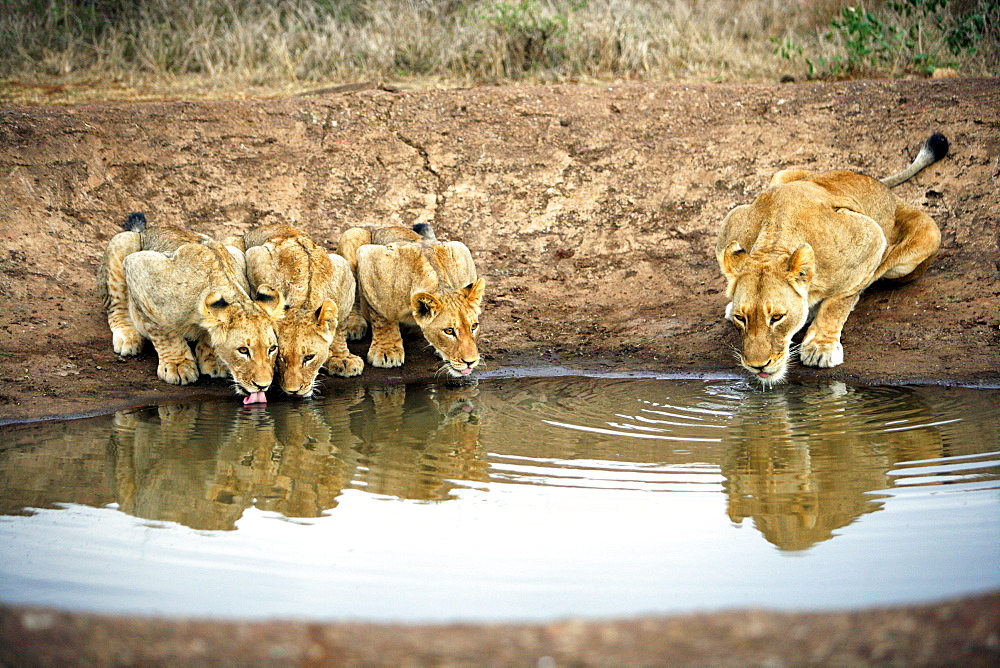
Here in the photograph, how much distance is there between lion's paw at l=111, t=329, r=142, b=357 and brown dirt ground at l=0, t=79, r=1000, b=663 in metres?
0.12

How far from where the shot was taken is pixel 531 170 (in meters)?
10.4

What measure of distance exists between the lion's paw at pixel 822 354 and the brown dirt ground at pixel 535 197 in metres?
0.10

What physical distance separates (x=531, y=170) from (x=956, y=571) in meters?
7.25

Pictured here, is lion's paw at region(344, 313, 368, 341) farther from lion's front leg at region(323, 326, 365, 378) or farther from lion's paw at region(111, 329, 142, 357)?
lion's paw at region(111, 329, 142, 357)

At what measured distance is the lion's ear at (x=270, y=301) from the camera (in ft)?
22.4

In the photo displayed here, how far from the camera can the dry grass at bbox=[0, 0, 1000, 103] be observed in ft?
40.3

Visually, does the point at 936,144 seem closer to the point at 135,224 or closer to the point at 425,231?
the point at 425,231

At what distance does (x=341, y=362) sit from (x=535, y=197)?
3467mm

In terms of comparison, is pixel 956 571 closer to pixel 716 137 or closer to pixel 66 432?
pixel 66 432

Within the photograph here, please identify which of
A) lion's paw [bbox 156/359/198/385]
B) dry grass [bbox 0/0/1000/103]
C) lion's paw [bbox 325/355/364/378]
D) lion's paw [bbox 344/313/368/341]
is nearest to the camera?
lion's paw [bbox 156/359/198/385]

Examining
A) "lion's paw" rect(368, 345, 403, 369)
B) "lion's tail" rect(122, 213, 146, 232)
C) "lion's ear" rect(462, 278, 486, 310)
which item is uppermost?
"lion's ear" rect(462, 278, 486, 310)

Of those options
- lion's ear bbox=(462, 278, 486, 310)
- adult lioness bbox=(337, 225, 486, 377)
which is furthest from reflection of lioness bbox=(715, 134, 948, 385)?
adult lioness bbox=(337, 225, 486, 377)

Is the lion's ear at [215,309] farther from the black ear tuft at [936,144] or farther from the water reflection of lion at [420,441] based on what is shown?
the black ear tuft at [936,144]

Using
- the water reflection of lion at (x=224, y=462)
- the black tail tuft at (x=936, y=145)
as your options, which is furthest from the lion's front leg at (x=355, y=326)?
the black tail tuft at (x=936, y=145)
